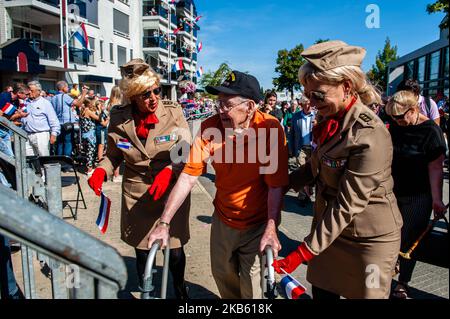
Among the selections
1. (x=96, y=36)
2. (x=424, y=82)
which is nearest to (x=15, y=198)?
(x=424, y=82)

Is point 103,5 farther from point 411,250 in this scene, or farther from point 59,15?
point 411,250

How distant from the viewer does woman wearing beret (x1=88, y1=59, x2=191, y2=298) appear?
279 cm

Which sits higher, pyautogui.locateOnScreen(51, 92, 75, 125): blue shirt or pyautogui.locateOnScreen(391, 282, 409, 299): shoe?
pyautogui.locateOnScreen(51, 92, 75, 125): blue shirt

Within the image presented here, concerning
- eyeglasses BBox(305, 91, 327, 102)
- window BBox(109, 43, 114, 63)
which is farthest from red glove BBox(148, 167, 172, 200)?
window BBox(109, 43, 114, 63)

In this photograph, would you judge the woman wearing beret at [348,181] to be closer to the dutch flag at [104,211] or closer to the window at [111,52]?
the dutch flag at [104,211]

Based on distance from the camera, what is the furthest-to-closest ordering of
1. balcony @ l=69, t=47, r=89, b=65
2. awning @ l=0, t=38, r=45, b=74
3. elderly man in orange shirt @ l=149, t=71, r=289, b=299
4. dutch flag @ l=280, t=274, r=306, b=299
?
balcony @ l=69, t=47, r=89, b=65 < awning @ l=0, t=38, r=45, b=74 < elderly man in orange shirt @ l=149, t=71, r=289, b=299 < dutch flag @ l=280, t=274, r=306, b=299

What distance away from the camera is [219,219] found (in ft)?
8.35

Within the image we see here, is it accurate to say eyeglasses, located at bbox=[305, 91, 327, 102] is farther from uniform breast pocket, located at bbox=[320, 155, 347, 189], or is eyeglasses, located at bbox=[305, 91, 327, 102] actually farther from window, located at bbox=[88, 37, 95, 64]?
window, located at bbox=[88, 37, 95, 64]

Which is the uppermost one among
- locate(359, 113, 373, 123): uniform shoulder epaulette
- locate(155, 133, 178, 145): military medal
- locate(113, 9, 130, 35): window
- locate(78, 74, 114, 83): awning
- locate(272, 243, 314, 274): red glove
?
locate(113, 9, 130, 35): window

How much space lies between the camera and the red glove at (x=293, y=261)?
1795 millimetres

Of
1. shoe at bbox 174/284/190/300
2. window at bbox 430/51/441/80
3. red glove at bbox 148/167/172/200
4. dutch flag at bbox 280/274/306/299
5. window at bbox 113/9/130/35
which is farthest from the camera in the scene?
window at bbox 113/9/130/35

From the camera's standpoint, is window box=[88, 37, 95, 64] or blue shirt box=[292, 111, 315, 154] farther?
window box=[88, 37, 95, 64]

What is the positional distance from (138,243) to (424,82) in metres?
23.7

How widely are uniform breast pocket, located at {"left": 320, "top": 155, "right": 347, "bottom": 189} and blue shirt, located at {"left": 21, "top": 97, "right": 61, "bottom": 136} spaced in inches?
267
